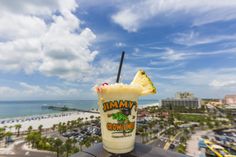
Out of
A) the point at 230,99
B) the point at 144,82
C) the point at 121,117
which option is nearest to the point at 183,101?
the point at 230,99

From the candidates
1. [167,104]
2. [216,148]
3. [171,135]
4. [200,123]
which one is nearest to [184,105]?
[167,104]

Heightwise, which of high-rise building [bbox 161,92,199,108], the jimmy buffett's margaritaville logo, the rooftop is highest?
the jimmy buffett's margaritaville logo

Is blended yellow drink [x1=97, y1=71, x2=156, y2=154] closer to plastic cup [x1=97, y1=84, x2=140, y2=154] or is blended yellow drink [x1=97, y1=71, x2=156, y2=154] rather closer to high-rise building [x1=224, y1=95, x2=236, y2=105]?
plastic cup [x1=97, y1=84, x2=140, y2=154]

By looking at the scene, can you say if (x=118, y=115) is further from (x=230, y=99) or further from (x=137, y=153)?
(x=230, y=99)

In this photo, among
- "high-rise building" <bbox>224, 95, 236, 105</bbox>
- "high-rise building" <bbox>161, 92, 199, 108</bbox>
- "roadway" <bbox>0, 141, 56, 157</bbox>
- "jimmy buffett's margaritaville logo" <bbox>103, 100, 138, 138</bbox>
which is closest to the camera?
"jimmy buffett's margaritaville logo" <bbox>103, 100, 138, 138</bbox>

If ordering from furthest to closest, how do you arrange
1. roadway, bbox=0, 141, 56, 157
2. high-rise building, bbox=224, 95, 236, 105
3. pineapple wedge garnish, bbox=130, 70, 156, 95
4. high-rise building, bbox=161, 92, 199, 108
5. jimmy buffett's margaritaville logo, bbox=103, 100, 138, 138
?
high-rise building, bbox=224, 95, 236, 105, high-rise building, bbox=161, 92, 199, 108, roadway, bbox=0, 141, 56, 157, pineapple wedge garnish, bbox=130, 70, 156, 95, jimmy buffett's margaritaville logo, bbox=103, 100, 138, 138

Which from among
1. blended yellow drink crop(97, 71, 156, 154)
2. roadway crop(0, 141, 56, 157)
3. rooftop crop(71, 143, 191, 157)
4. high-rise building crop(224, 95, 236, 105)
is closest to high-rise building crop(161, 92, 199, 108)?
high-rise building crop(224, 95, 236, 105)

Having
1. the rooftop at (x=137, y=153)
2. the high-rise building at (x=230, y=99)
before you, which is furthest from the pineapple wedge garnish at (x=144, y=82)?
the high-rise building at (x=230, y=99)
